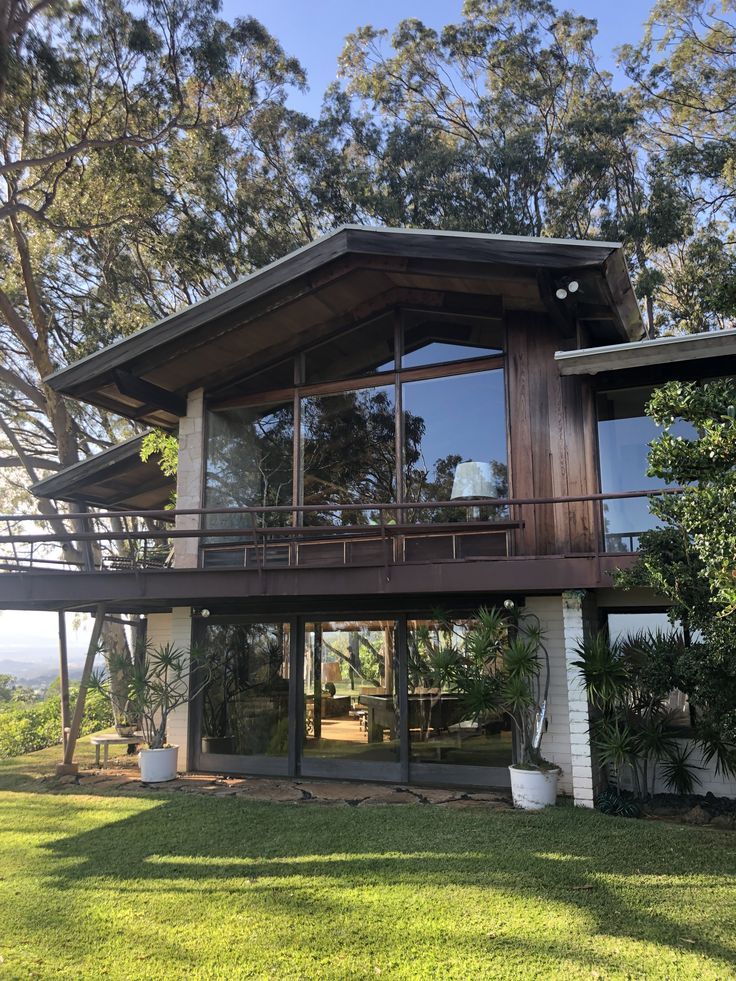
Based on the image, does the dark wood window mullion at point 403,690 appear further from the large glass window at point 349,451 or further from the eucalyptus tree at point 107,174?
the eucalyptus tree at point 107,174

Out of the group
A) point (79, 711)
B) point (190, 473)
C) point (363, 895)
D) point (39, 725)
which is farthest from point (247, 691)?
point (39, 725)

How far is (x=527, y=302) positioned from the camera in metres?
9.08

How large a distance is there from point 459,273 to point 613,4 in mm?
16073

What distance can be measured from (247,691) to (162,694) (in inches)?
45.3

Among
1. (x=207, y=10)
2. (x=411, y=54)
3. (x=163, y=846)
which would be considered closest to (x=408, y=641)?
(x=163, y=846)

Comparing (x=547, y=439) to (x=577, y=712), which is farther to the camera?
(x=547, y=439)

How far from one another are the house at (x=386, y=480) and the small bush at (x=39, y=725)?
4.91 m

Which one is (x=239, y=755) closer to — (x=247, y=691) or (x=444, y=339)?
(x=247, y=691)

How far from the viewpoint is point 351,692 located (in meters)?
9.35

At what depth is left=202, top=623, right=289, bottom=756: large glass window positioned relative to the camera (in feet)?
32.1

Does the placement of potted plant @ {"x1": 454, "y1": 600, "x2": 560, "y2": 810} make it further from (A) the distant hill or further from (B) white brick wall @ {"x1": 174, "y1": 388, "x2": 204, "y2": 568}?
(A) the distant hill

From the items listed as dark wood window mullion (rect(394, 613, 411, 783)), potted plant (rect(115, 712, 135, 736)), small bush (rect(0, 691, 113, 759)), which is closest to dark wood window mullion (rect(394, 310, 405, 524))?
dark wood window mullion (rect(394, 613, 411, 783))

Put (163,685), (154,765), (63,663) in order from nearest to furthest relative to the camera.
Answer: (154,765), (163,685), (63,663)

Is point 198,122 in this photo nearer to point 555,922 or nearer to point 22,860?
point 22,860
